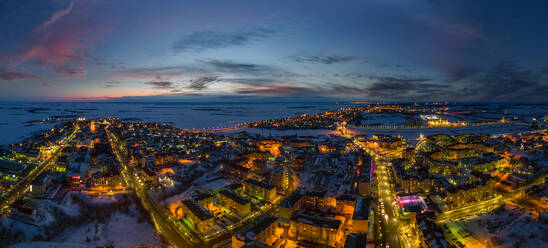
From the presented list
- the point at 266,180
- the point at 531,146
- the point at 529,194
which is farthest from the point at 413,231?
the point at 531,146

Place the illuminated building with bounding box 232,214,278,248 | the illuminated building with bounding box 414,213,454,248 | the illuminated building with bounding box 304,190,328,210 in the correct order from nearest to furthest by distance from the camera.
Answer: the illuminated building with bounding box 232,214,278,248 → the illuminated building with bounding box 414,213,454,248 → the illuminated building with bounding box 304,190,328,210

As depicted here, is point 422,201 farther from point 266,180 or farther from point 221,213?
point 221,213

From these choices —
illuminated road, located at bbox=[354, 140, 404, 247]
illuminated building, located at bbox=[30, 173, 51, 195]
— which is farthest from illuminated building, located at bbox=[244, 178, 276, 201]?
illuminated building, located at bbox=[30, 173, 51, 195]

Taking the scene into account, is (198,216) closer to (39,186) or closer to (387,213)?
(387,213)

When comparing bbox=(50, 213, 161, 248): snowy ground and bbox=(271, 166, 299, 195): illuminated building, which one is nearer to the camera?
bbox=(50, 213, 161, 248): snowy ground

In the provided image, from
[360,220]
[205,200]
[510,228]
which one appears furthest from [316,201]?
[510,228]

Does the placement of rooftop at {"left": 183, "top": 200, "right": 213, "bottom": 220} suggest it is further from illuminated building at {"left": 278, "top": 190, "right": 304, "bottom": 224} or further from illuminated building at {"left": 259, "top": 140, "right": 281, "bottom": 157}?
illuminated building at {"left": 259, "top": 140, "right": 281, "bottom": 157}

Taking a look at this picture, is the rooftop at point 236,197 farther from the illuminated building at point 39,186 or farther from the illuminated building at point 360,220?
the illuminated building at point 39,186
